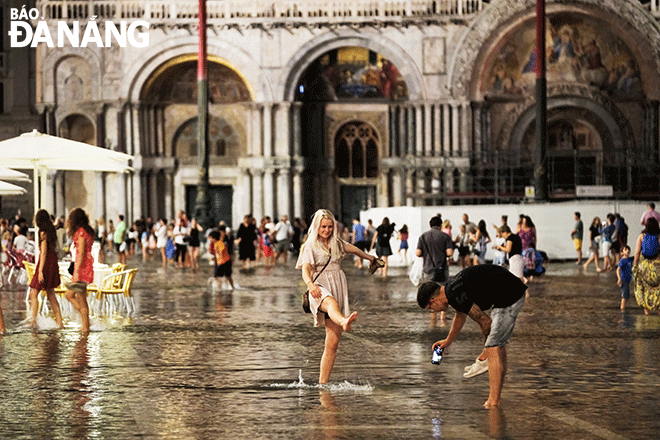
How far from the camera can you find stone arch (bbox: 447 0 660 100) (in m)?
42.3

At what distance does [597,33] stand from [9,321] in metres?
31.6

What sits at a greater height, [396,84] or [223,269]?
[396,84]

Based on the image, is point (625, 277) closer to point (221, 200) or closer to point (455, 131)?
point (455, 131)

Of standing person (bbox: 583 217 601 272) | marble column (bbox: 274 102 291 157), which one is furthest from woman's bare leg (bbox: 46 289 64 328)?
marble column (bbox: 274 102 291 157)

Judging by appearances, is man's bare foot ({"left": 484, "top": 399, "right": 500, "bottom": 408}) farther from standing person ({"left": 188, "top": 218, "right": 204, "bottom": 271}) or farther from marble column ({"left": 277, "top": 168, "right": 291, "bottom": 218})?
marble column ({"left": 277, "top": 168, "right": 291, "bottom": 218})

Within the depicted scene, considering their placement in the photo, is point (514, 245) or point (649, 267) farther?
point (514, 245)

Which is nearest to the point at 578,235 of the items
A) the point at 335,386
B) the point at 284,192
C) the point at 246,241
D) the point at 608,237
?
the point at 608,237

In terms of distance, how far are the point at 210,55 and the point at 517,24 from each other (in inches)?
448

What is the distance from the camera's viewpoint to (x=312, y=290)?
10.4m

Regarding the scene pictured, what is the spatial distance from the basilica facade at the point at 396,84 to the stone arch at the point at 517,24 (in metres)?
0.05

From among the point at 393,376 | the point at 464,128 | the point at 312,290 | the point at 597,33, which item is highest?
the point at 597,33

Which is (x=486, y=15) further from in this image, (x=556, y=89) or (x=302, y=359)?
(x=302, y=359)

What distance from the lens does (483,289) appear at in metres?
9.22

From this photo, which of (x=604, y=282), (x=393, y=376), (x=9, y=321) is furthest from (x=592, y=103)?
(x=393, y=376)
